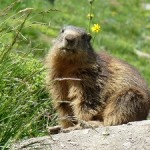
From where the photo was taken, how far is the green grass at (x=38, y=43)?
7.11 meters

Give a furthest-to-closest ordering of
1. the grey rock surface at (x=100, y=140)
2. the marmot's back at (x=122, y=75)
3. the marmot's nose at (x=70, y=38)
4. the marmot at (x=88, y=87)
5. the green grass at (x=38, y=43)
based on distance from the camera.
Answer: the marmot's back at (x=122, y=75), the marmot at (x=88, y=87), the marmot's nose at (x=70, y=38), the grey rock surface at (x=100, y=140), the green grass at (x=38, y=43)

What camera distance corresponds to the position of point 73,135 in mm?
7758

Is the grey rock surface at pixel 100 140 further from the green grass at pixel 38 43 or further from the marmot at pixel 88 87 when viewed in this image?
the marmot at pixel 88 87

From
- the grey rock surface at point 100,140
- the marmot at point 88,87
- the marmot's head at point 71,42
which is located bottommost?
the grey rock surface at point 100,140

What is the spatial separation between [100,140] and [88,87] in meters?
1.18

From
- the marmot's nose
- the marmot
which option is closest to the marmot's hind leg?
the marmot

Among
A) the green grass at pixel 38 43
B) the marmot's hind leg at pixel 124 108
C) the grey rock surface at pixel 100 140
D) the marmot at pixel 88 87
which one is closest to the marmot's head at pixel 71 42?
the marmot at pixel 88 87

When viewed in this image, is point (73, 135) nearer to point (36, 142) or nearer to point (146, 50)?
point (36, 142)

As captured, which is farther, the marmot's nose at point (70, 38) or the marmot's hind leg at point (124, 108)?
the marmot's hind leg at point (124, 108)

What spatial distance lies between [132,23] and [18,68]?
1786 cm

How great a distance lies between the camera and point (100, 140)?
7.59 meters

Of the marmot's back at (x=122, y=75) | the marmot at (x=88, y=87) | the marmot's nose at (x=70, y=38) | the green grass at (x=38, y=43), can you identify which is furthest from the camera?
the marmot's back at (x=122, y=75)

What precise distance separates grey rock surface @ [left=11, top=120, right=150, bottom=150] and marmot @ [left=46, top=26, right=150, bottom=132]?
23.3 inches

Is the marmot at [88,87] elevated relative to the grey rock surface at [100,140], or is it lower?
elevated
